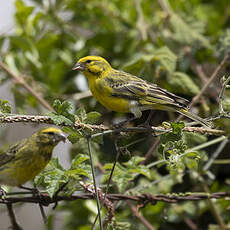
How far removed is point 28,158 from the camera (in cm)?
245

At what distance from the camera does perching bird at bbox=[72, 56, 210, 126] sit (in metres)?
2.12

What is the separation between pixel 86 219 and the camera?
9.96 feet

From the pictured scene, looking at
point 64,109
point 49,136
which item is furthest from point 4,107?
point 49,136

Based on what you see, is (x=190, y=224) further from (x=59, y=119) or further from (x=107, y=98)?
(x=59, y=119)

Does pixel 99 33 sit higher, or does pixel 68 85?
pixel 99 33

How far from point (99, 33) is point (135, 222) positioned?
1.55 meters

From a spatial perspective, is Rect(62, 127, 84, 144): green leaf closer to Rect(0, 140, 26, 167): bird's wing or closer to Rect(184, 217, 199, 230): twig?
Rect(0, 140, 26, 167): bird's wing

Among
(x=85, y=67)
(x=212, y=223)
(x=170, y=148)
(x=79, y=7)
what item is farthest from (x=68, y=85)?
(x=170, y=148)

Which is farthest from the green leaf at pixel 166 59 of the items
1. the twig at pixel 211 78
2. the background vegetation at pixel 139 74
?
the twig at pixel 211 78

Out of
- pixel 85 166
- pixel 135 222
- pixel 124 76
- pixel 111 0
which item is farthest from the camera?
pixel 111 0

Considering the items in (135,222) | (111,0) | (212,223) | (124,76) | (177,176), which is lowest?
(212,223)

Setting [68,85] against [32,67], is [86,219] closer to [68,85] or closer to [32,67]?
[68,85]

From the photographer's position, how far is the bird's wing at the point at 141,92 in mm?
2115

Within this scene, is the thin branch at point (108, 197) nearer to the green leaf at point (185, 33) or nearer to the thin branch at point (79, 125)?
the thin branch at point (79, 125)
